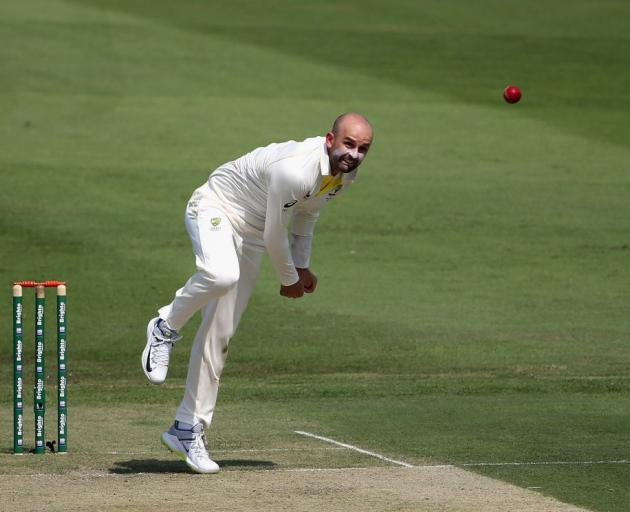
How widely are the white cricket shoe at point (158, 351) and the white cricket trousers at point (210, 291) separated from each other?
0.17 feet

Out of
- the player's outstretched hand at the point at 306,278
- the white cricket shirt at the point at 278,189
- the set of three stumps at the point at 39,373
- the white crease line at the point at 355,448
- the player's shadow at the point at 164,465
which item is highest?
the white cricket shirt at the point at 278,189

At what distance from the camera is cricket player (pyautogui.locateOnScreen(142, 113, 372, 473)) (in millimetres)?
8172

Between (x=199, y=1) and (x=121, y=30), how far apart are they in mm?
4875

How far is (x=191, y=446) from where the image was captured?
8594mm

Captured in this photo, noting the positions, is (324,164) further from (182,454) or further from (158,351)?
(182,454)

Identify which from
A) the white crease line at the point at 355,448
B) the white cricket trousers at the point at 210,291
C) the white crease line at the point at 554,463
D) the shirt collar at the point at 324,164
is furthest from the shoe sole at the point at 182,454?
the shirt collar at the point at 324,164

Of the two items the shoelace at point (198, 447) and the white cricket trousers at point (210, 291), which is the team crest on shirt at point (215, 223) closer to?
the white cricket trousers at point (210, 291)

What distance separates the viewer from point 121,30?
30.5m

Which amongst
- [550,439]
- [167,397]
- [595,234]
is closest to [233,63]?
[595,234]

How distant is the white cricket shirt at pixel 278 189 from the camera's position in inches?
321

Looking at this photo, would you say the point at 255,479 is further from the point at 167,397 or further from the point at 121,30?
the point at 121,30

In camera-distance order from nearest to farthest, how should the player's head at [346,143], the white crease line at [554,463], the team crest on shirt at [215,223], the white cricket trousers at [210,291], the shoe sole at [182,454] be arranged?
the player's head at [346,143], the white cricket trousers at [210,291], the team crest on shirt at [215,223], the shoe sole at [182,454], the white crease line at [554,463]

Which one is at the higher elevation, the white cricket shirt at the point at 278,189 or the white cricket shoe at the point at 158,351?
the white cricket shirt at the point at 278,189

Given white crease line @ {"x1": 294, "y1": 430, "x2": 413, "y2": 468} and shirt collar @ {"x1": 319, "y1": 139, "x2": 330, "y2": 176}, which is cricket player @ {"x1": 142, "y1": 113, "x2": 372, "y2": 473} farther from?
white crease line @ {"x1": 294, "y1": 430, "x2": 413, "y2": 468}
